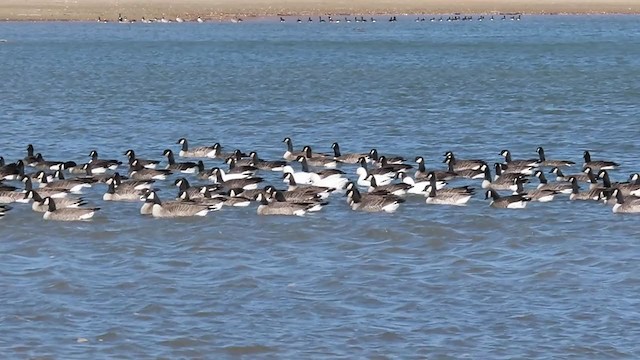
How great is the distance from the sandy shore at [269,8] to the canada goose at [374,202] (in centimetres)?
8150

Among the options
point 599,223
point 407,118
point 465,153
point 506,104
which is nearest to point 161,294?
point 599,223

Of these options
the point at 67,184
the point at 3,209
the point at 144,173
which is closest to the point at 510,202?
the point at 144,173

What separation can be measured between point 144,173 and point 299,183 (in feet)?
9.28

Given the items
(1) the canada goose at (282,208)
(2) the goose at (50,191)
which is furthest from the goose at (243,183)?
(2) the goose at (50,191)

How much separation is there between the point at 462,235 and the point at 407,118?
1709cm

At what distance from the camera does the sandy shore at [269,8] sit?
104 meters

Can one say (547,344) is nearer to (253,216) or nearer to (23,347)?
(23,347)

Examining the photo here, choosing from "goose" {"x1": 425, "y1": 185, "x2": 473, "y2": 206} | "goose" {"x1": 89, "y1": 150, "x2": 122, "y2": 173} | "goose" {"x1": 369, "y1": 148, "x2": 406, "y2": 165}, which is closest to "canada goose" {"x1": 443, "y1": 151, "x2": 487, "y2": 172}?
"goose" {"x1": 369, "y1": 148, "x2": 406, "y2": 165}

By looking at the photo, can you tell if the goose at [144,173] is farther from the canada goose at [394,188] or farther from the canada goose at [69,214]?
the canada goose at [394,188]

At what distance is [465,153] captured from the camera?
28.5m

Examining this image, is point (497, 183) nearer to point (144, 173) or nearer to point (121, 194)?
point (144, 173)

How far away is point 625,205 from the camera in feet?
66.8

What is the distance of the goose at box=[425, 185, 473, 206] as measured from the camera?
70.1 feet

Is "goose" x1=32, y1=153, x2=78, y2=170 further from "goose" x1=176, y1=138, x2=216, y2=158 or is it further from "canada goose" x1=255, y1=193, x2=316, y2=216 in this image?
"canada goose" x1=255, y1=193, x2=316, y2=216
